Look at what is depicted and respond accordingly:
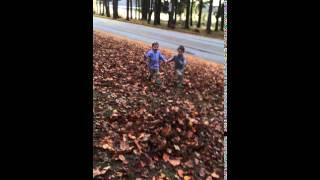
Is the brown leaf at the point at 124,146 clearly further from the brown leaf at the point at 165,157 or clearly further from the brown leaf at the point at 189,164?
the brown leaf at the point at 189,164

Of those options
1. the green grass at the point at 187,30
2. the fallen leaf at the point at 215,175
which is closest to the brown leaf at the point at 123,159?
the fallen leaf at the point at 215,175

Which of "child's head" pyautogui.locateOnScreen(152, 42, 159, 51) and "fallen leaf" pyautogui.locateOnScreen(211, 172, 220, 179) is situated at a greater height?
"child's head" pyautogui.locateOnScreen(152, 42, 159, 51)

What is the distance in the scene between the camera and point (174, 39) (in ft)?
10.1

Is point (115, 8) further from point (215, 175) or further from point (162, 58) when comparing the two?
point (215, 175)

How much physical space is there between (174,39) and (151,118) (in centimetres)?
51

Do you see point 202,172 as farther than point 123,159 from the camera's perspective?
Yes

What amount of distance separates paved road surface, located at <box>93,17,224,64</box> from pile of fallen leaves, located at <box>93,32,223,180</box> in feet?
0.16

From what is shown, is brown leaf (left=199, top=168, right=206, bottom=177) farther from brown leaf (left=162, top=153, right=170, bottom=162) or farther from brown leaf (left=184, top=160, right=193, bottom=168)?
brown leaf (left=162, top=153, right=170, bottom=162)

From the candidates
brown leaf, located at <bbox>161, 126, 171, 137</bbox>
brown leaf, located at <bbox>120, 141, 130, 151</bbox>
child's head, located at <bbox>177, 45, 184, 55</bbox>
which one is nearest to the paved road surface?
child's head, located at <bbox>177, 45, 184, 55</bbox>

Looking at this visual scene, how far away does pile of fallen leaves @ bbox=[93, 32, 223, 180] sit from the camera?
295cm

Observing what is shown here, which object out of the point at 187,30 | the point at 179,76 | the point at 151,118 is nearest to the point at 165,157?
the point at 151,118

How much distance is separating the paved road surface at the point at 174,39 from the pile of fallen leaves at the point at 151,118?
0.05m

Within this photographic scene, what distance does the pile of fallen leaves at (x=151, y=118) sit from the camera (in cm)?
295
